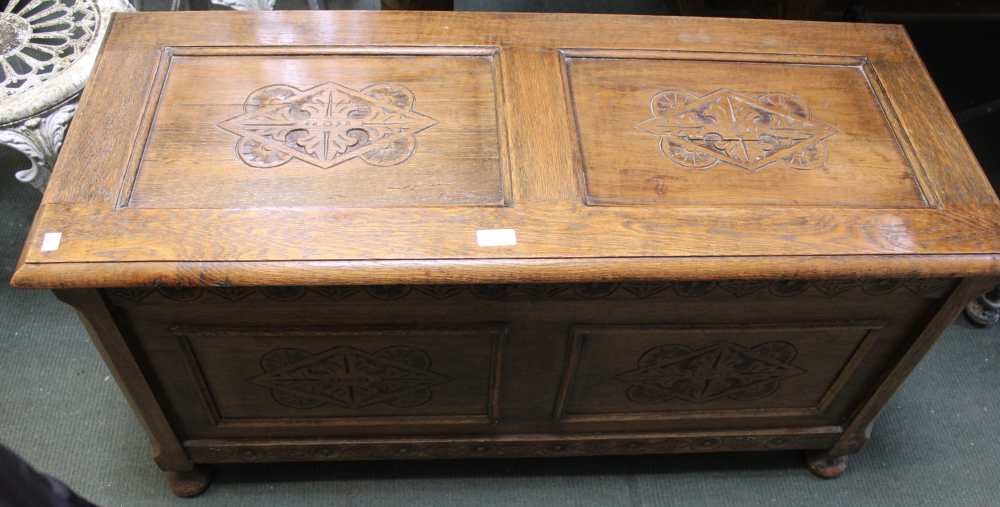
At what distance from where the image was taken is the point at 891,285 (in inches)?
42.5

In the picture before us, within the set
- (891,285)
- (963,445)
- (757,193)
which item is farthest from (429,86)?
(963,445)

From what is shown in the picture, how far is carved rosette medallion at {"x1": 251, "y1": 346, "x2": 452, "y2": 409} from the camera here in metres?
1.17

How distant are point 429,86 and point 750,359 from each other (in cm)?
70

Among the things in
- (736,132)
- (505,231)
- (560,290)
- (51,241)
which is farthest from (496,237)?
(51,241)

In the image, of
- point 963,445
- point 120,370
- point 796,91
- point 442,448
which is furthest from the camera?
point 963,445

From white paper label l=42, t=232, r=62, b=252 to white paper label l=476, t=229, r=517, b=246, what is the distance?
0.55m

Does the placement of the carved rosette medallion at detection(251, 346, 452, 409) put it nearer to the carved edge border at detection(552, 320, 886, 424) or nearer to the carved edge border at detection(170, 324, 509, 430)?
the carved edge border at detection(170, 324, 509, 430)

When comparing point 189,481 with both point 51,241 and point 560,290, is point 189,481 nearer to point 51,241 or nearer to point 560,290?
point 51,241

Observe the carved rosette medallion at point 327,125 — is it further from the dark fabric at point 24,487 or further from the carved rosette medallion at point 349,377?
the dark fabric at point 24,487

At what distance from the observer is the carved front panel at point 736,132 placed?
1103mm

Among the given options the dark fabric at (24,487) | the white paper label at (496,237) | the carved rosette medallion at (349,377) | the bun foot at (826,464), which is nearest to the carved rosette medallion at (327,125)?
the white paper label at (496,237)

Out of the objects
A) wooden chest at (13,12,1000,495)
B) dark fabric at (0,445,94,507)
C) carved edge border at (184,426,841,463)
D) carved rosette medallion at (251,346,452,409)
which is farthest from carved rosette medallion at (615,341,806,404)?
dark fabric at (0,445,94,507)

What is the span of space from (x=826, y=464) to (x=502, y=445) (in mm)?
691

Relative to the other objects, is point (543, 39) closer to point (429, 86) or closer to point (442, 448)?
point (429, 86)
